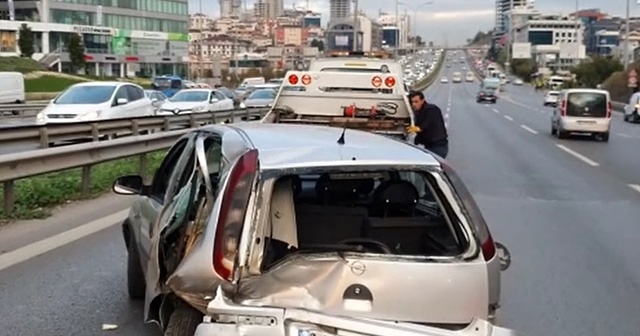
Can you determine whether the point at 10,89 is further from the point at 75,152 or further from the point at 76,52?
the point at 76,52

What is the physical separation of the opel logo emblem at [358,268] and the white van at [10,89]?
4874 cm

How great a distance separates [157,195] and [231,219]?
2289 mm

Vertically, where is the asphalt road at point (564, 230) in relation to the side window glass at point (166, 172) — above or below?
below

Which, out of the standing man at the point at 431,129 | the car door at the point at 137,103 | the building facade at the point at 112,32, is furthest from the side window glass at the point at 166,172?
the building facade at the point at 112,32

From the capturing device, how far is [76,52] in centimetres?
10538

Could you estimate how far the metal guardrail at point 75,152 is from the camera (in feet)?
36.9

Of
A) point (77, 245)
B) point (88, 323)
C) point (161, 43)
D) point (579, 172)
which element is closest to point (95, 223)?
point (77, 245)

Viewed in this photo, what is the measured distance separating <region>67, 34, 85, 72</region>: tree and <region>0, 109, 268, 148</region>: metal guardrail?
79.4m

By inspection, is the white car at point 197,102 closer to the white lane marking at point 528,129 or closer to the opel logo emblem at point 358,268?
the white lane marking at point 528,129

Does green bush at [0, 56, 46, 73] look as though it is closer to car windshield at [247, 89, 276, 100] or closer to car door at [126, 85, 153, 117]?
car windshield at [247, 89, 276, 100]

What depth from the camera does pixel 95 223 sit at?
11125mm

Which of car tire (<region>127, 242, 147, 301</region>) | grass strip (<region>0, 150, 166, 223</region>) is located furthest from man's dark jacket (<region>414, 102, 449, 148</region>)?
car tire (<region>127, 242, 147, 301</region>)

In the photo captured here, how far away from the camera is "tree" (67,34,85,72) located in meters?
105

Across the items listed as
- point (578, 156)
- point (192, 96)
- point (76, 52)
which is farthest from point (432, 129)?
point (76, 52)
